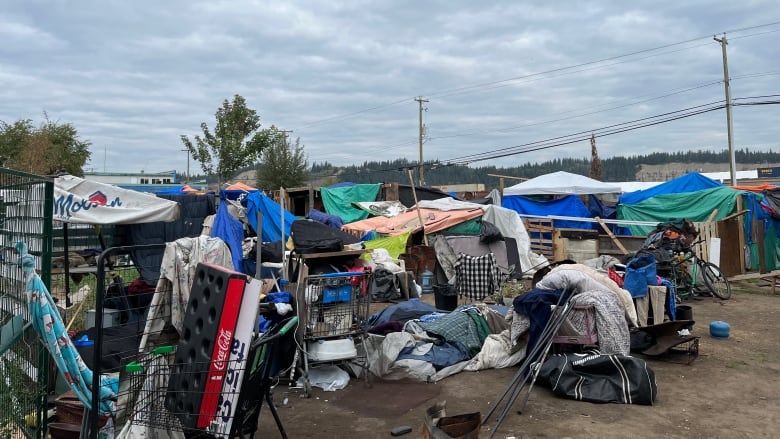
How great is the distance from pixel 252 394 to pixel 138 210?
562 cm

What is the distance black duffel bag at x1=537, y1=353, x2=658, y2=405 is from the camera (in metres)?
5.19

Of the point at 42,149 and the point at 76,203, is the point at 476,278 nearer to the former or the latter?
the point at 76,203

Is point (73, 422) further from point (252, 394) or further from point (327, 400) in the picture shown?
point (327, 400)

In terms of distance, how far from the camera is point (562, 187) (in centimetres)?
1805

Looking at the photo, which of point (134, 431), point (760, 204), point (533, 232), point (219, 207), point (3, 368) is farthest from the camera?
point (533, 232)

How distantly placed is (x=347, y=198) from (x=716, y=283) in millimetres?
11790

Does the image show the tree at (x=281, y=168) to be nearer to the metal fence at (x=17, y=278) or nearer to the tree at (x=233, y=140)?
the tree at (x=233, y=140)

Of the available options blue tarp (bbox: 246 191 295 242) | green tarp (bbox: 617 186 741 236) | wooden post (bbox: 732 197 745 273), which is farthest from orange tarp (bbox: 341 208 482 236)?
wooden post (bbox: 732 197 745 273)

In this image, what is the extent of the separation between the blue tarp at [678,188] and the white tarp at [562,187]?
45 cm

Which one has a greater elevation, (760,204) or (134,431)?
(760,204)

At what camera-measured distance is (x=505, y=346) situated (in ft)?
21.1

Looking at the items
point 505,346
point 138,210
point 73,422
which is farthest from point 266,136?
point 73,422

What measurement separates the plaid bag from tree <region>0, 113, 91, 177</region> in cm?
1413

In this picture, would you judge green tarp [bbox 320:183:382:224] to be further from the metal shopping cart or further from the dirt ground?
the dirt ground
